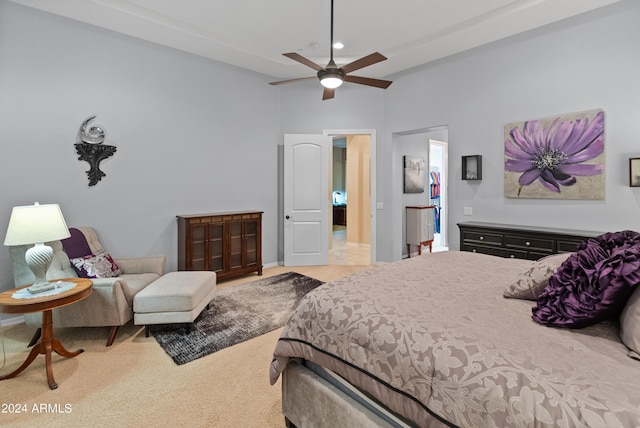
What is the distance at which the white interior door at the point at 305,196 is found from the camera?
5.59 meters

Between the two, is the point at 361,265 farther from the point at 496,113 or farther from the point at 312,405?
the point at 312,405

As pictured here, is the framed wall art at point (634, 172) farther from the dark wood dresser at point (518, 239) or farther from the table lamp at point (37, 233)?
the table lamp at point (37, 233)

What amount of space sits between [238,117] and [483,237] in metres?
3.96

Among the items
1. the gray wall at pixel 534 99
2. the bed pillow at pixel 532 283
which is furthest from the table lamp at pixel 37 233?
the gray wall at pixel 534 99

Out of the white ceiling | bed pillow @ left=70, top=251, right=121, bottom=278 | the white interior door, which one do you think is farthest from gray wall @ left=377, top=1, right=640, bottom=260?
bed pillow @ left=70, top=251, right=121, bottom=278

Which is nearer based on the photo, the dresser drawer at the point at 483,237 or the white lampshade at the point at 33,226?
the white lampshade at the point at 33,226

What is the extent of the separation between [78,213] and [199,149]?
1.72 metres

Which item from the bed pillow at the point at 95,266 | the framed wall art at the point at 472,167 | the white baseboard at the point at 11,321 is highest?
the framed wall art at the point at 472,167

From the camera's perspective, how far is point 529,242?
360cm

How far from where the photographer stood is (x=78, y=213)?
3736mm

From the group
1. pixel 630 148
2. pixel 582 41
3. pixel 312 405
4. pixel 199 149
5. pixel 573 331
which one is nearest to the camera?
pixel 573 331

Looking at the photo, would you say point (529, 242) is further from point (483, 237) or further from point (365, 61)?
point (365, 61)

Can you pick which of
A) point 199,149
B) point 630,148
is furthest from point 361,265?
point 630,148

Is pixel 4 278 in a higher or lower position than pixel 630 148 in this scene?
lower
